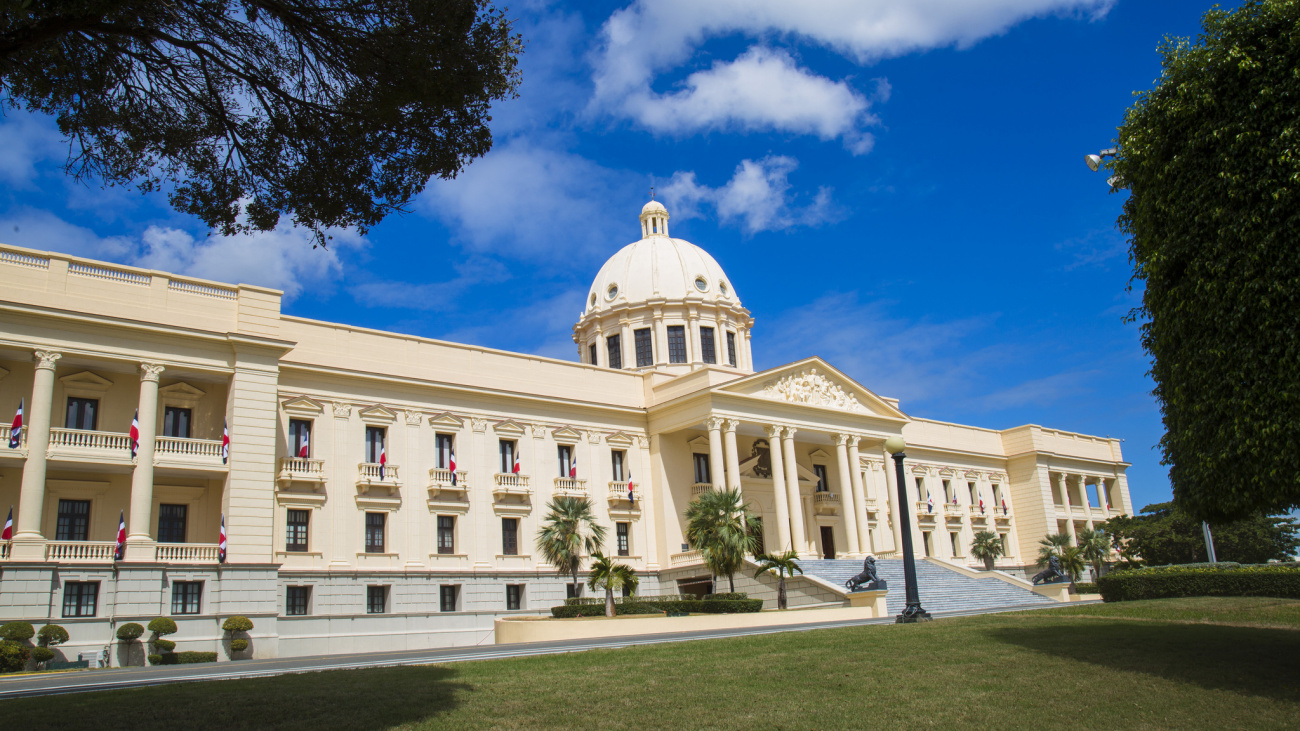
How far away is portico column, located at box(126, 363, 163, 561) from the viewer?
95.3 ft

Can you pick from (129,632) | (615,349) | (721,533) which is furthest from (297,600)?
(615,349)

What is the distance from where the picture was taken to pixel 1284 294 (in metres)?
13.5

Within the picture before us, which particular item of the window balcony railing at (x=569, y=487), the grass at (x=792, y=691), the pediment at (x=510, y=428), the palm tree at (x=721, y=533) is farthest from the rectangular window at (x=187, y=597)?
the palm tree at (x=721, y=533)

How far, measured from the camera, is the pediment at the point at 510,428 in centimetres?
4172

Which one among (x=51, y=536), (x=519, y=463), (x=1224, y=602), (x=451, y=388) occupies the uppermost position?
(x=451, y=388)

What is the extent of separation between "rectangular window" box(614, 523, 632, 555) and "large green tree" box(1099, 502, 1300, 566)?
31.7 m

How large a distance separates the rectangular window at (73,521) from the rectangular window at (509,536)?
51.1ft

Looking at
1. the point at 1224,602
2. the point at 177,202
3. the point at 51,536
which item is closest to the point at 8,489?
the point at 51,536

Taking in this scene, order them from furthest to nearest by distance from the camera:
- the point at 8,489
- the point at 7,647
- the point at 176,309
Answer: the point at 176,309, the point at 8,489, the point at 7,647

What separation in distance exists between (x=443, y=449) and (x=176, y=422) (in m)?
10.7

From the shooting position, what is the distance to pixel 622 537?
146ft

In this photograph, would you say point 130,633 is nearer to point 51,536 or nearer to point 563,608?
point 51,536

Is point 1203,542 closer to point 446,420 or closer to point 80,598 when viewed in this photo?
point 446,420

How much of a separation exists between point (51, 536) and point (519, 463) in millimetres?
17931
